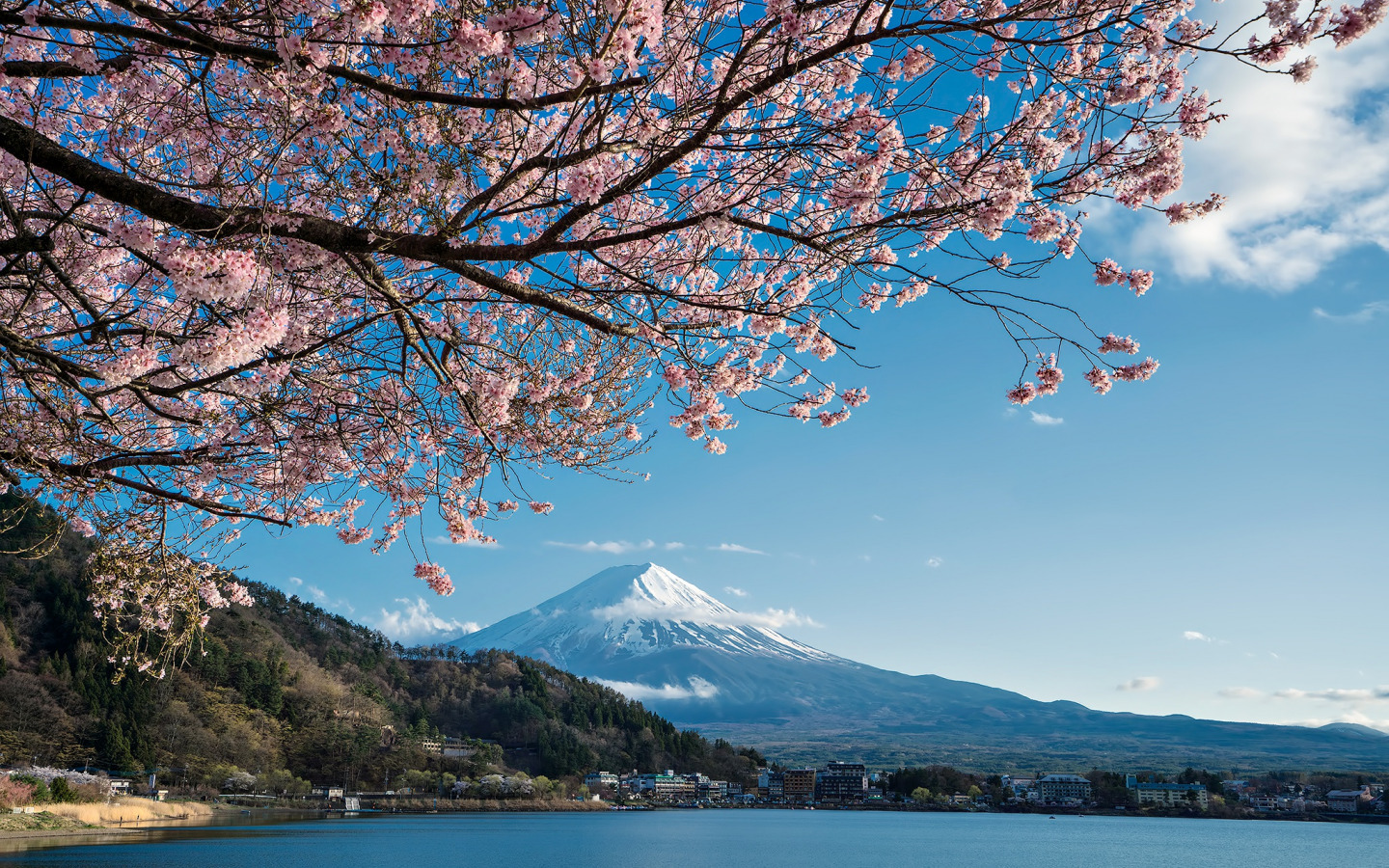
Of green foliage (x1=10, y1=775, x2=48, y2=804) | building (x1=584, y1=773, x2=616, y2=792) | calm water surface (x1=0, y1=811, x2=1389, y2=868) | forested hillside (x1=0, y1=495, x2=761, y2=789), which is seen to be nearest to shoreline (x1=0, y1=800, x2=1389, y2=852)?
green foliage (x1=10, y1=775, x2=48, y2=804)

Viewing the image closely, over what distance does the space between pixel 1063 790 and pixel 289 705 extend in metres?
78.1

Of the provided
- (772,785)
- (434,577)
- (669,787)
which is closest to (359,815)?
(669,787)

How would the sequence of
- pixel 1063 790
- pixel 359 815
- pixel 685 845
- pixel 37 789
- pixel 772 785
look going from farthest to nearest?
pixel 1063 790
pixel 772 785
pixel 359 815
pixel 685 845
pixel 37 789

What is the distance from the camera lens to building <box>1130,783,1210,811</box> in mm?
82312

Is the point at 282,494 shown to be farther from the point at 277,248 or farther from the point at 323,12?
the point at 323,12

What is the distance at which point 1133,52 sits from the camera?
12.3 feet

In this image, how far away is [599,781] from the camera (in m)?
72.0

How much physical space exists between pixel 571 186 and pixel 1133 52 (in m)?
2.61

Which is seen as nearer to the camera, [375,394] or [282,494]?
[375,394]

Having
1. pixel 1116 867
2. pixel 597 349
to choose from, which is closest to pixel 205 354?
pixel 597 349

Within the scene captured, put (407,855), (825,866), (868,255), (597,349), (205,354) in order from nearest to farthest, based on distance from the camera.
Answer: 1. (205,354)
2. (868,255)
3. (597,349)
4. (407,855)
5. (825,866)

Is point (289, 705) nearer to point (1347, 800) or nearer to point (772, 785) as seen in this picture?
point (772, 785)

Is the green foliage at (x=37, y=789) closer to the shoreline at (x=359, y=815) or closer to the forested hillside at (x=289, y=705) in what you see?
the shoreline at (x=359, y=815)

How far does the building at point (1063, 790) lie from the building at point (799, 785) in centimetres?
2438
